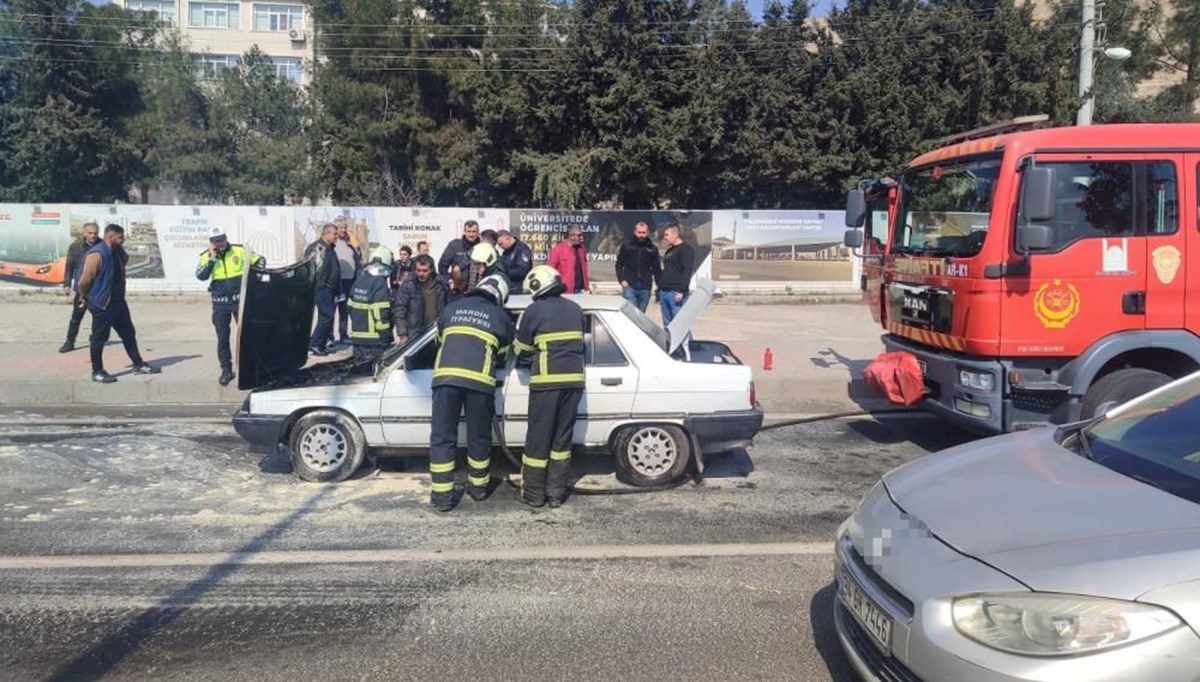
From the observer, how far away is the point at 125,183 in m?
35.3

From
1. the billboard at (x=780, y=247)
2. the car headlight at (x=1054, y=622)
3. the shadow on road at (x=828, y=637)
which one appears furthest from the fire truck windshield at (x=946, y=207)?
the billboard at (x=780, y=247)

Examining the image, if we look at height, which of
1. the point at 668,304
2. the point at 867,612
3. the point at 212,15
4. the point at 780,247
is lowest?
the point at 867,612

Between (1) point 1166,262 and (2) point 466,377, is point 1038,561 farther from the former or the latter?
(1) point 1166,262

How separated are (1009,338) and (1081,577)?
173 inches

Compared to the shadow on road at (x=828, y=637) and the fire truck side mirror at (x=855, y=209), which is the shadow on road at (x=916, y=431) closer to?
the fire truck side mirror at (x=855, y=209)

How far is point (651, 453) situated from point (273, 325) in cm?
367

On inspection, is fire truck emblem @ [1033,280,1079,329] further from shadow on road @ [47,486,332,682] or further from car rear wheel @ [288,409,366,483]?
shadow on road @ [47,486,332,682]

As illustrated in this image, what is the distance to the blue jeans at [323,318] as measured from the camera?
12125 millimetres

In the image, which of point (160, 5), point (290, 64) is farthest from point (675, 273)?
point (160, 5)

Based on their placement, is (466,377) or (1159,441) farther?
(466,377)

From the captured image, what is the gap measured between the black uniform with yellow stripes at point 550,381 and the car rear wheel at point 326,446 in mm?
1433

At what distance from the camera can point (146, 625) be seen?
4.19 metres

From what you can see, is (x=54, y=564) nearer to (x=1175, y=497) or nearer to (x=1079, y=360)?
(x=1175, y=497)

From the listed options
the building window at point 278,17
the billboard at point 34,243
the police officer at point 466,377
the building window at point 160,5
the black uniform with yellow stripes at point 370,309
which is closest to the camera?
the police officer at point 466,377
